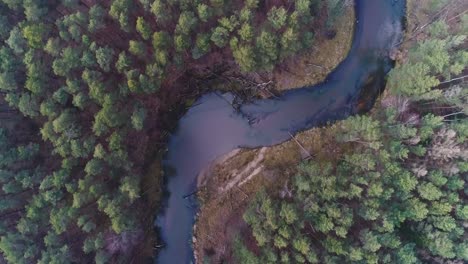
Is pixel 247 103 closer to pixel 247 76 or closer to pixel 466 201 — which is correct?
pixel 247 76

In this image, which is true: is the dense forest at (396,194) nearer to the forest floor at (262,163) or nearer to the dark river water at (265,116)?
the forest floor at (262,163)

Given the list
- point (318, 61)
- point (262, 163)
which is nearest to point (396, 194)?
point (262, 163)

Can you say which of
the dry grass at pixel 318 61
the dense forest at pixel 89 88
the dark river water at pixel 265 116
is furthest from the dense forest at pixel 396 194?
the dense forest at pixel 89 88

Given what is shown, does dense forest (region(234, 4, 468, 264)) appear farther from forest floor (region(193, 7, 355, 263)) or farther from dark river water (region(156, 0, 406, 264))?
dark river water (region(156, 0, 406, 264))

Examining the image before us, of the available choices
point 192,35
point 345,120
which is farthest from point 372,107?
point 192,35

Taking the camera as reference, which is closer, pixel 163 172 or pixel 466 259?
pixel 466 259

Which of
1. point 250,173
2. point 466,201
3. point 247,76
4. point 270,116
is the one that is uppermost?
point 247,76
